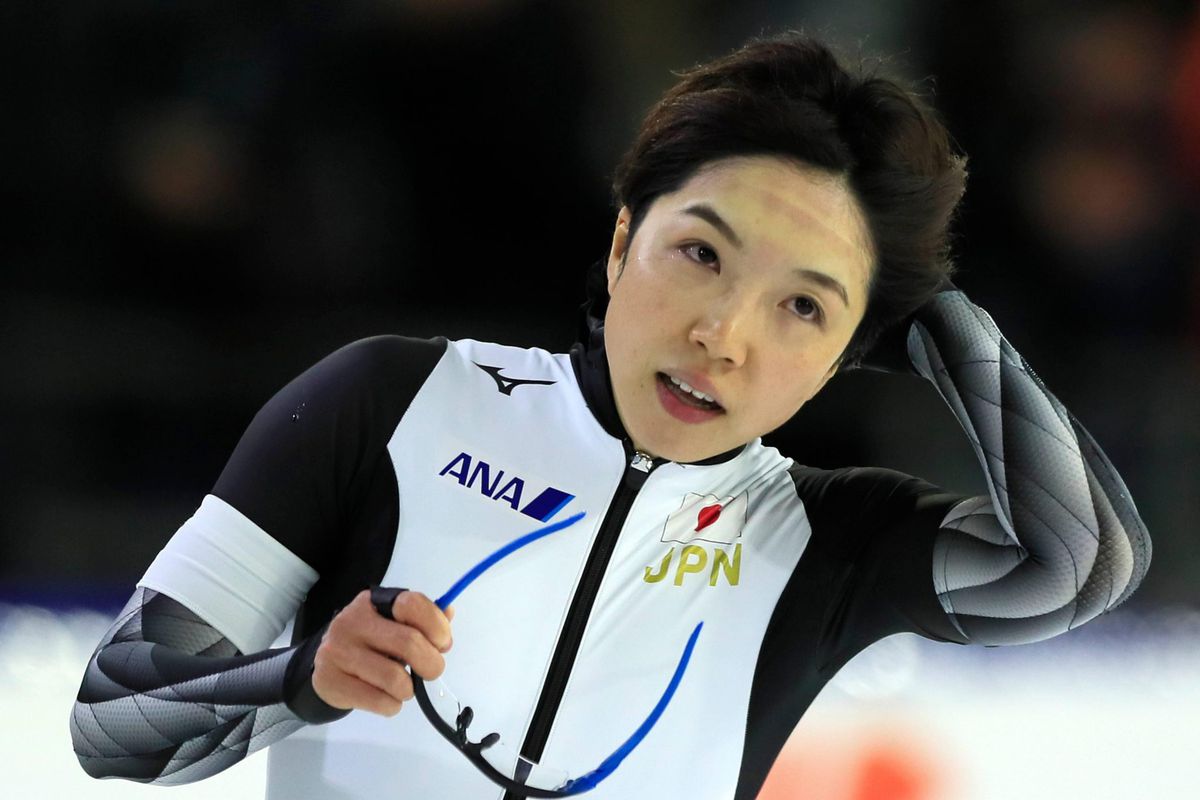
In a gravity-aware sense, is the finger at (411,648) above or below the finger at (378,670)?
above

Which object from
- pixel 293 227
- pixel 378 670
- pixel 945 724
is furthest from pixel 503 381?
pixel 293 227

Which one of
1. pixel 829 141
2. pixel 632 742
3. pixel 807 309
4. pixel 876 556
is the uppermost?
pixel 829 141

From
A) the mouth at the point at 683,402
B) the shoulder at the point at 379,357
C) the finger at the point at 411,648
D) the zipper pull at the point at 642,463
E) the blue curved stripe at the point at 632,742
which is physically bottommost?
the blue curved stripe at the point at 632,742

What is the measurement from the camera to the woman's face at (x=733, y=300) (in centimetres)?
100

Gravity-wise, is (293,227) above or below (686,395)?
below

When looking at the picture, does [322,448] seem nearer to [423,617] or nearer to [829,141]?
[423,617]

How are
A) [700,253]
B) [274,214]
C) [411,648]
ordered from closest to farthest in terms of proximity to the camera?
[411,648] < [700,253] < [274,214]

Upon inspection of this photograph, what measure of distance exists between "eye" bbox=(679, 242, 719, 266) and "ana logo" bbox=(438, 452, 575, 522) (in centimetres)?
22

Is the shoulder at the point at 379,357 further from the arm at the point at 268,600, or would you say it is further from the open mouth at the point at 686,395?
the open mouth at the point at 686,395

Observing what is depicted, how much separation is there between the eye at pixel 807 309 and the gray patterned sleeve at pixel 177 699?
438 millimetres

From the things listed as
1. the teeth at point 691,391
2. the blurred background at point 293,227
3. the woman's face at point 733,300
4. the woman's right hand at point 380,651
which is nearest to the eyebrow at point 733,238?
the woman's face at point 733,300

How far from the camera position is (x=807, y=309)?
104 cm

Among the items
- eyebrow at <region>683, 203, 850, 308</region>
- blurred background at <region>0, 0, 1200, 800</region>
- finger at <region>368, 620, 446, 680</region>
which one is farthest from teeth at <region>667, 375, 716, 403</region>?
blurred background at <region>0, 0, 1200, 800</region>

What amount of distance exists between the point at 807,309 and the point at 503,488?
28 centimetres
